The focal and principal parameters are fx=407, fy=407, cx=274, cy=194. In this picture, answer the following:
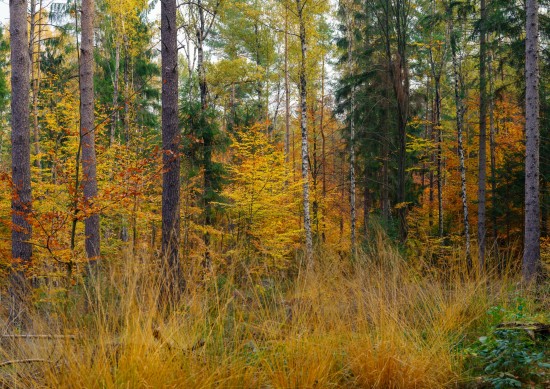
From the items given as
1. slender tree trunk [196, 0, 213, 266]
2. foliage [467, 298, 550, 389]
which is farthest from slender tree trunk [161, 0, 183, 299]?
foliage [467, 298, 550, 389]

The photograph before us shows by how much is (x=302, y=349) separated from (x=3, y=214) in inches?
419

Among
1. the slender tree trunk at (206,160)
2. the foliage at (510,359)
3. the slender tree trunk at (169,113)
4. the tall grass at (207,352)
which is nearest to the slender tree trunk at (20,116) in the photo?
the slender tree trunk at (169,113)

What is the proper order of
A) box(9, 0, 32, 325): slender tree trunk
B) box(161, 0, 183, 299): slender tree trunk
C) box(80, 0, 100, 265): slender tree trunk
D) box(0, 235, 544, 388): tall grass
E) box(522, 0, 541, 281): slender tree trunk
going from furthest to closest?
box(80, 0, 100, 265): slender tree trunk, box(522, 0, 541, 281): slender tree trunk, box(9, 0, 32, 325): slender tree trunk, box(161, 0, 183, 299): slender tree trunk, box(0, 235, 544, 388): tall grass

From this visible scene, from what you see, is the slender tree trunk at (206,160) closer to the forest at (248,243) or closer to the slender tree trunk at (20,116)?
the forest at (248,243)

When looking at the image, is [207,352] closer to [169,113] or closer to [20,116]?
[169,113]

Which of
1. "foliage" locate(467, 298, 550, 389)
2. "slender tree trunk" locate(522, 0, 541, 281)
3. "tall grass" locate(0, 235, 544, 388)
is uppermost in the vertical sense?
"slender tree trunk" locate(522, 0, 541, 281)

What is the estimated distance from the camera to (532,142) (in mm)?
7547

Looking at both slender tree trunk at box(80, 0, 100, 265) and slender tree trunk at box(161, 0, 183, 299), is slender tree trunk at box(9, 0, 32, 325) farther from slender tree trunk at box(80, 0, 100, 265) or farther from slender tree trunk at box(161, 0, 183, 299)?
slender tree trunk at box(161, 0, 183, 299)

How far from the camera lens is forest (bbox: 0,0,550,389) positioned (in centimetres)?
243

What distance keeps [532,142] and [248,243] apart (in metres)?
5.96

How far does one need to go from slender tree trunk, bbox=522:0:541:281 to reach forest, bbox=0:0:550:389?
31 millimetres

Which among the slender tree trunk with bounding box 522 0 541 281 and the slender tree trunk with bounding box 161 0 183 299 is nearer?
the slender tree trunk with bounding box 161 0 183 299

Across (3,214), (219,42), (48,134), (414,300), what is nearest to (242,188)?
(3,214)

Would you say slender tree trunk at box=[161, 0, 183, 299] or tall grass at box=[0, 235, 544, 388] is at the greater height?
slender tree trunk at box=[161, 0, 183, 299]
